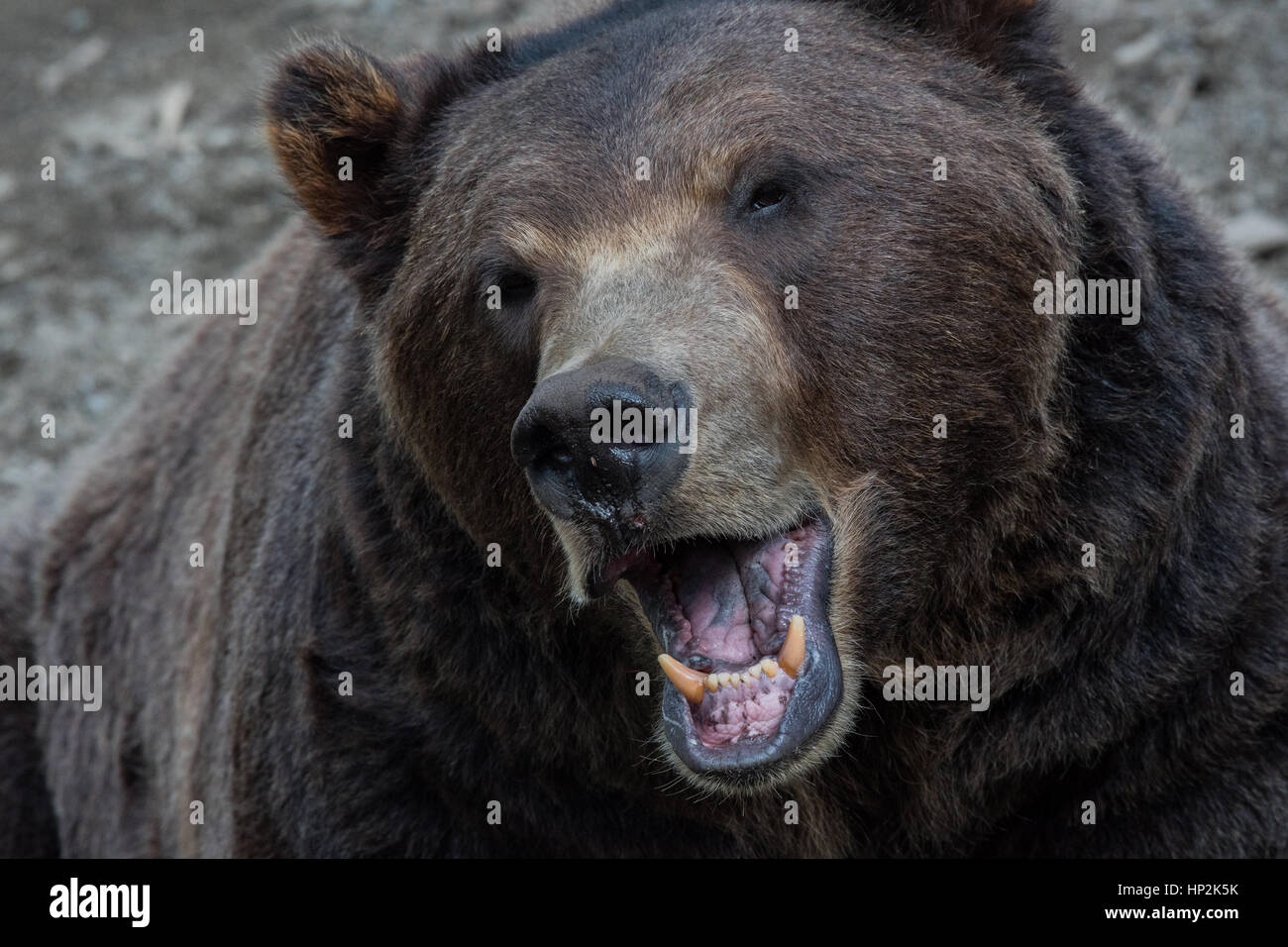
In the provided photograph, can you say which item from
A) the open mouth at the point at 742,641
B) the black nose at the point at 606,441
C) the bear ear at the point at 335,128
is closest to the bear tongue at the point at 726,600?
the open mouth at the point at 742,641

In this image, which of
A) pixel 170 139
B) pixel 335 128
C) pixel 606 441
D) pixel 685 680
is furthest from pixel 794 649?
pixel 170 139

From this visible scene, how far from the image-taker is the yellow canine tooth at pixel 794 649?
4305 mm

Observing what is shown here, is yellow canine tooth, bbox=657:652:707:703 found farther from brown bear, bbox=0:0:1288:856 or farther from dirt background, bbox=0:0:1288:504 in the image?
dirt background, bbox=0:0:1288:504

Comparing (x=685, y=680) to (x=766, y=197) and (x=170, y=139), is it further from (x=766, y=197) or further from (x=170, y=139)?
(x=170, y=139)

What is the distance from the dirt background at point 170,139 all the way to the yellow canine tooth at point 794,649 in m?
5.70

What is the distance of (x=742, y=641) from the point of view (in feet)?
14.5

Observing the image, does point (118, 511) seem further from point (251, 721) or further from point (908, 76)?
point (908, 76)

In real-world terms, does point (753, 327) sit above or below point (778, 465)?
above

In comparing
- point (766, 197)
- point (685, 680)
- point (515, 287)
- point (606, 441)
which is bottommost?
point (685, 680)

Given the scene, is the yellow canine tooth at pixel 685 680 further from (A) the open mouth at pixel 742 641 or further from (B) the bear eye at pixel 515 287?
(B) the bear eye at pixel 515 287

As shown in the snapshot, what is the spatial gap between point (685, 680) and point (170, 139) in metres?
8.81

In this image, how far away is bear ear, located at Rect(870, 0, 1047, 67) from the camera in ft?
16.4

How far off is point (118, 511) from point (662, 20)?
3.85 meters

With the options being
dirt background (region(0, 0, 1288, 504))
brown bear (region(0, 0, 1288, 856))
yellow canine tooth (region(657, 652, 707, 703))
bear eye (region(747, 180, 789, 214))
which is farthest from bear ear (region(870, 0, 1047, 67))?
dirt background (region(0, 0, 1288, 504))
